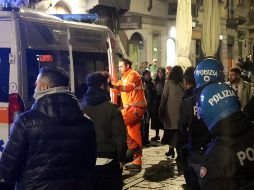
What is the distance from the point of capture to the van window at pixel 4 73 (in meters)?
6.16

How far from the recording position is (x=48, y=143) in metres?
3.63

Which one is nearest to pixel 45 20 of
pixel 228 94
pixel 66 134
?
pixel 66 134

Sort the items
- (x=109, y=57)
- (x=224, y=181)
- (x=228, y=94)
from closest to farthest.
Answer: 1. (x=224, y=181)
2. (x=228, y=94)
3. (x=109, y=57)

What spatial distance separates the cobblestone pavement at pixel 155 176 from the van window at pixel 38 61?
1993 mm

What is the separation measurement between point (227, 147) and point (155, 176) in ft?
18.6

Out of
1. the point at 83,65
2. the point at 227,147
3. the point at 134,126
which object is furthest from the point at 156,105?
the point at 227,147

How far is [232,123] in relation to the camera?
2.62 meters

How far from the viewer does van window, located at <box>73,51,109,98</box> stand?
7.38 m

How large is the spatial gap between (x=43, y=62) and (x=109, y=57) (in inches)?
84.6

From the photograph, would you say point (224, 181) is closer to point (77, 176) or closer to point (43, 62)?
point (77, 176)

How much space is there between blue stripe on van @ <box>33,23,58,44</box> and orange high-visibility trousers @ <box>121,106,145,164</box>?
2045mm

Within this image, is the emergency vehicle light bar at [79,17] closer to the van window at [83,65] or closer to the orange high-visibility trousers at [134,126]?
the van window at [83,65]

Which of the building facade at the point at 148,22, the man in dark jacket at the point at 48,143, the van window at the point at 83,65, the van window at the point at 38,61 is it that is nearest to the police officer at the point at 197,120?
the man in dark jacket at the point at 48,143

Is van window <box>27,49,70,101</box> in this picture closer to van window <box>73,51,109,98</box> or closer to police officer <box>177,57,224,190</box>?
van window <box>73,51,109,98</box>
